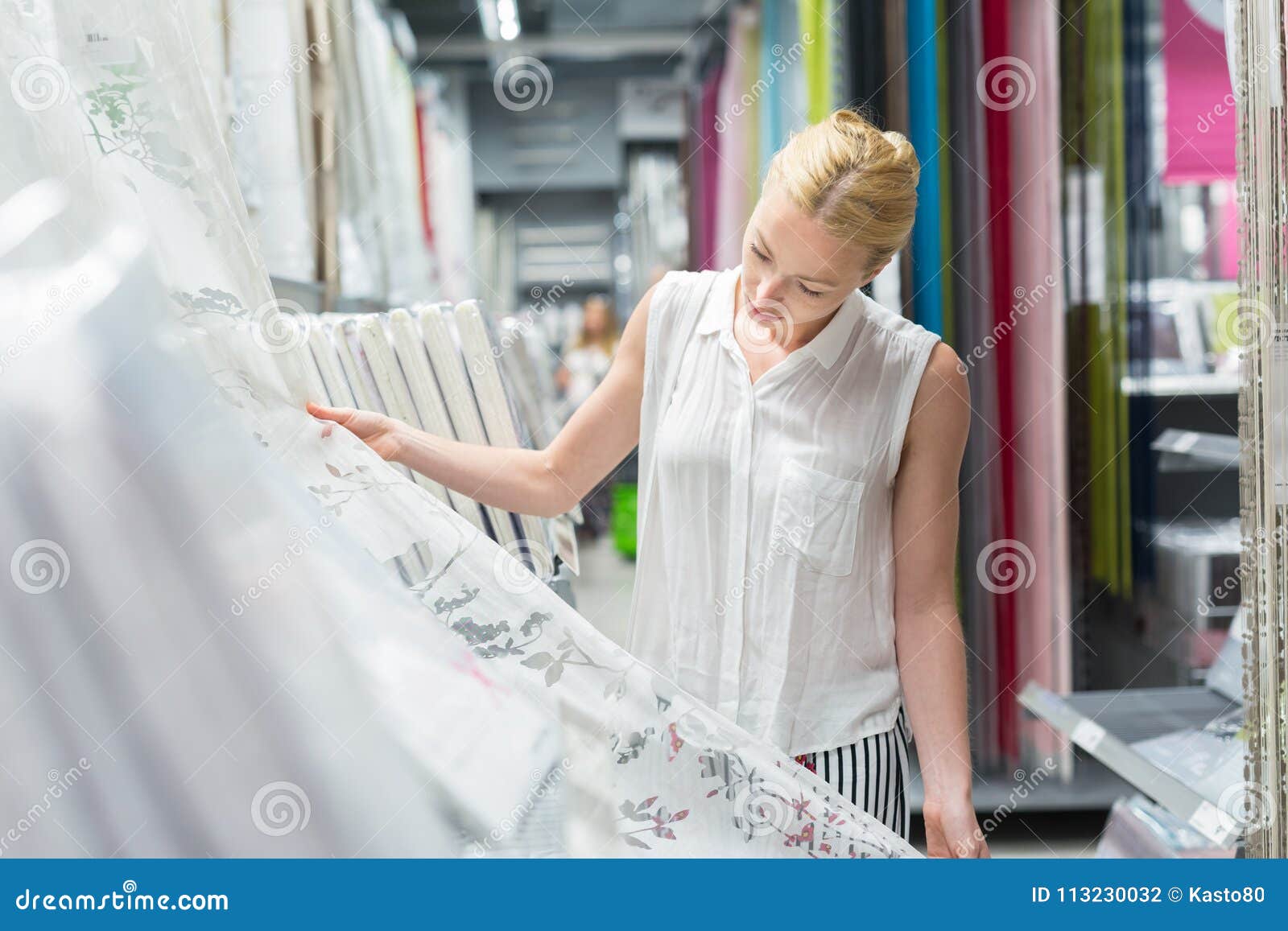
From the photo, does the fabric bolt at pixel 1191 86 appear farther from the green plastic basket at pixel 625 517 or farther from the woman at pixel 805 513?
the green plastic basket at pixel 625 517

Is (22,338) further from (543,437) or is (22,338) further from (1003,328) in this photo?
(1003,328)

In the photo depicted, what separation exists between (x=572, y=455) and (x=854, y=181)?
45 centimetres

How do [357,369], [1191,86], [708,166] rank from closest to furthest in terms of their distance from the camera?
[357,369] < [1191,86] < [708,166]

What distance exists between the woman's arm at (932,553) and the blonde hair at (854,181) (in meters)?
0.17

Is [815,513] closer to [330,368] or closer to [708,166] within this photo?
[330,368]

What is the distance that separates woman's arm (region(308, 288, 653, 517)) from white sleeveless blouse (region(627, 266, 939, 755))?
0.08 meters

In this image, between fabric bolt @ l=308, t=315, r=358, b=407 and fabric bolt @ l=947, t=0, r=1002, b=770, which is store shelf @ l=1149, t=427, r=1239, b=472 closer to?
fabric bolt @ l=947, t=0, r=1002, b=770

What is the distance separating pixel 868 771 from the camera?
120 cm

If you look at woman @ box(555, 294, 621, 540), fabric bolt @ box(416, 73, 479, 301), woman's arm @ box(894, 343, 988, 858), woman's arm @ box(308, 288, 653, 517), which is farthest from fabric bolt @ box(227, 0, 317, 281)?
woman @ box(555, 294, 621, 540)

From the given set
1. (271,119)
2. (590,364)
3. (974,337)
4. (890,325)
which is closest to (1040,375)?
(974,337)

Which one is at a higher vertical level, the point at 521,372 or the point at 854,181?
the point at 854,181

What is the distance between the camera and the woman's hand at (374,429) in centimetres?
110

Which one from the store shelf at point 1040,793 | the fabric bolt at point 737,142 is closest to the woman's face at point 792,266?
the store shelf at point 1040,793
